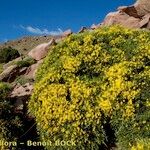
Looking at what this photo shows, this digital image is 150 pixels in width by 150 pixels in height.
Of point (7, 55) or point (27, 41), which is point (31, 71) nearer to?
point (7, 55)

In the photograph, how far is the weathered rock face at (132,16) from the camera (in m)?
23.1

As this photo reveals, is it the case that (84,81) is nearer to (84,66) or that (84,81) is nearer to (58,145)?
(84,66)

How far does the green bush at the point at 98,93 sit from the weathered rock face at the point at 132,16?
261 inches

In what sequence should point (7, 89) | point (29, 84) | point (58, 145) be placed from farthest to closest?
point (29, 84) → point (7, 89) → point (58, 145)

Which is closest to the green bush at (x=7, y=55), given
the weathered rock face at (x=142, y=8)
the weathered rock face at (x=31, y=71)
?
the weathered rock face at (x=31, y=71)

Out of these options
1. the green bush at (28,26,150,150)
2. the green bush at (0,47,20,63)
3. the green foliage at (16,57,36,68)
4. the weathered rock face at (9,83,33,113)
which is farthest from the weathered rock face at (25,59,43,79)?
the green bush at (0,47,20,63)

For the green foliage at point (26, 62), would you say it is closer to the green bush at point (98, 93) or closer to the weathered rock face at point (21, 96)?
the weathered rock face at point (21, 96)

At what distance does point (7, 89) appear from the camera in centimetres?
1825

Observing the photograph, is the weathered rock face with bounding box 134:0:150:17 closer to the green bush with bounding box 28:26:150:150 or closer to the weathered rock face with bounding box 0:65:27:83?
the weathered rock face with bounding box 0:65:27:83

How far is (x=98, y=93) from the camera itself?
14938mm

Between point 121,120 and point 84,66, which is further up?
point 84,66

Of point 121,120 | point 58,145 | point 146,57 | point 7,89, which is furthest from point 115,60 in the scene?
point 7,89

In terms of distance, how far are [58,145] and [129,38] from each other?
431 cm

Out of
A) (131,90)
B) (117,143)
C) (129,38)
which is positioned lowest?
(117,143)
